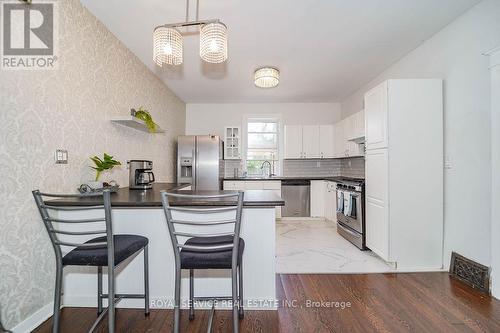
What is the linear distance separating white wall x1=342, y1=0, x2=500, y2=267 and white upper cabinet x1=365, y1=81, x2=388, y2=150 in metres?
0.63

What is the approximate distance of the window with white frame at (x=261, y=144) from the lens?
575 cm

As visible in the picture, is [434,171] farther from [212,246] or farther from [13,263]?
[13,263]

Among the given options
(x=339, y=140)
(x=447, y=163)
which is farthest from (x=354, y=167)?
(x=447, y=163)

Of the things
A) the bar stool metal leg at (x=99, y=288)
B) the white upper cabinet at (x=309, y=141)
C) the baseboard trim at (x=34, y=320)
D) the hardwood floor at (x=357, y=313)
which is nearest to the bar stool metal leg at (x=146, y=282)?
the hardwood floor at (x=357, y=313)

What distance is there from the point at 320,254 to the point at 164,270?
2.05 meters

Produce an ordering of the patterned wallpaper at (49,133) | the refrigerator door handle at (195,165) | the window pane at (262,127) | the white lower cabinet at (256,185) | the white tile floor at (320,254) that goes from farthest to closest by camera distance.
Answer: the window pane at (262,127)
the white lower cabinet at (256,185)
the refrigerator door handle at (195,165)
the white tile floor at (320,254)
the patterned wallpaper at (49,133)

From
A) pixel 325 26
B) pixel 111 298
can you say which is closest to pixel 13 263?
pixel 111 298

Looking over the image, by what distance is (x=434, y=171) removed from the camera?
2.69 meters

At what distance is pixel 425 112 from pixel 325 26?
147 centimetres

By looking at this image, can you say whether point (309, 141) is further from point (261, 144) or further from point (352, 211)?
point (352, 211)

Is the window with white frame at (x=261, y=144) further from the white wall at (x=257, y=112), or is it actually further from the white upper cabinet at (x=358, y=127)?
the white upper cabinet at (x=358, y=127)

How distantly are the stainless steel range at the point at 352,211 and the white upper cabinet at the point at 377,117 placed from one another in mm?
678

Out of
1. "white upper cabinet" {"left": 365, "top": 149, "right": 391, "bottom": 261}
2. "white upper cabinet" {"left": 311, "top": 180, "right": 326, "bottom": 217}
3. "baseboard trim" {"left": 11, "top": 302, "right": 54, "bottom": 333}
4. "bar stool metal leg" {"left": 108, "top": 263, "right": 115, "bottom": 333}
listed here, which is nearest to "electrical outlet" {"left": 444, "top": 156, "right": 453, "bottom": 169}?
"white upper cabinet" {"left": 365, "top": 149, "right": 391, "bottom": 261}

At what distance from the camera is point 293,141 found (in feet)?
17.5
